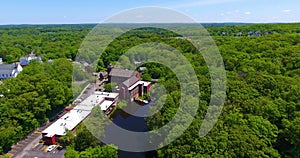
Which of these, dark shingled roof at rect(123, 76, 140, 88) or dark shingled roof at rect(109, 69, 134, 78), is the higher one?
dark shingled roof at rect(109, 69, 134, 78)

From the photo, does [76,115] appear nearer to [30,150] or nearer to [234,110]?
[30,150]

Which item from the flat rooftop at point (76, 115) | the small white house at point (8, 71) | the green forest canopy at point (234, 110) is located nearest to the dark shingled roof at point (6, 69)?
the small white house at point (8, 71)

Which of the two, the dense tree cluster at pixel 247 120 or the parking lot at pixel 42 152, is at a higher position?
the dense tree cluster at pixel 247 120

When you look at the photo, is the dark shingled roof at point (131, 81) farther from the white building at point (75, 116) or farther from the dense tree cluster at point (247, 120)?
the dense tree cluster at point (247, 120)

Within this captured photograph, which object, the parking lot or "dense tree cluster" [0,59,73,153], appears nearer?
the parking lot

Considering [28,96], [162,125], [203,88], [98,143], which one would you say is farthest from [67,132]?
[203,88]

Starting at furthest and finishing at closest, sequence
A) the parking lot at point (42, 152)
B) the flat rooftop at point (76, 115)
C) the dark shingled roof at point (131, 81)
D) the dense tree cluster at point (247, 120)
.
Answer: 1. the dark shingled roof at point (131, 81)
2. the flat rooftop at point (76, 115)
3. the parking lot at point (42, 152)
4. the dense tree cluster at point (247, 120)

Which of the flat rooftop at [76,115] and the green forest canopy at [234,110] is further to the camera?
the flat rooftop at [76,115]

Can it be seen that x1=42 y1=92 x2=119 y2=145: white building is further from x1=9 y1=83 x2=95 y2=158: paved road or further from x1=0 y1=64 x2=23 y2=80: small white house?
x1=0 y1=64 x2=23 y2=80: small white house

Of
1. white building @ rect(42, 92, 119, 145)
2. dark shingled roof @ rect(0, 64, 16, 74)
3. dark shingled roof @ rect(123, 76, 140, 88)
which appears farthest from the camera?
dark shingled roof @ rect(0, 64, 16, 74)

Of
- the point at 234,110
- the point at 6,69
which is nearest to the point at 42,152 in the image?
→ the point at 234,110

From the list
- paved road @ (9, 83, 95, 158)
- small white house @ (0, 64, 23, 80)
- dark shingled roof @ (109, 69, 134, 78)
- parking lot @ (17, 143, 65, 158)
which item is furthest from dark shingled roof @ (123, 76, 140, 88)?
small white house @ (0, 64, 23, 80)
